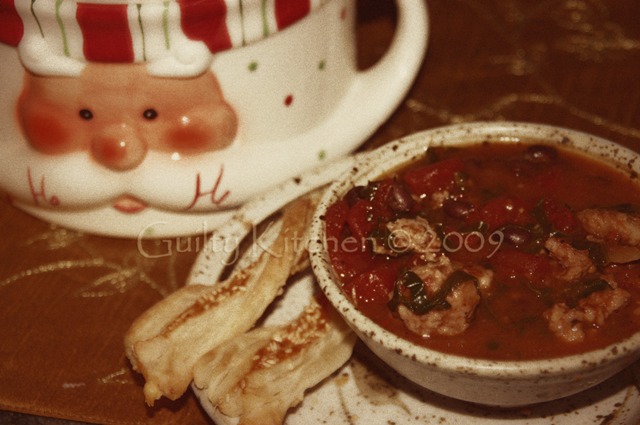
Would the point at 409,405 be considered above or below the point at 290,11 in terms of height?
below

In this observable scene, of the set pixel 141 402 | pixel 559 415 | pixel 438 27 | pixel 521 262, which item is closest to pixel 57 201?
pixel 141 402

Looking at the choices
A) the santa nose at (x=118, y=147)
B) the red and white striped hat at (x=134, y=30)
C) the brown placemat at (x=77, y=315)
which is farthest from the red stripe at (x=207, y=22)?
the brown placemat at (x=77, y=315)

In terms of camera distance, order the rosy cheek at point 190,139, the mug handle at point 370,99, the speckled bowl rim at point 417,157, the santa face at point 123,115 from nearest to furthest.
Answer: the speckled bowl rim at point 417,157
the santa face at point 123,115
the rosy cheek at point 190,139
the mug handle at point 370,99

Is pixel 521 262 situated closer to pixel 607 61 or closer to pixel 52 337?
pixel 52 337

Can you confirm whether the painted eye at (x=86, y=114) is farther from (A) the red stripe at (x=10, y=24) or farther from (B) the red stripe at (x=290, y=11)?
(B) the red stripe at (x=290, y=11)

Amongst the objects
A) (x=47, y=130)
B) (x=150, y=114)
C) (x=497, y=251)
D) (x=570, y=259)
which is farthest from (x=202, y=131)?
(x=570, y=259)

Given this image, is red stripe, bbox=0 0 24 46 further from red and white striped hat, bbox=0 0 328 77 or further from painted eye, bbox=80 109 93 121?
painted eye, bbox=80 109 93 121

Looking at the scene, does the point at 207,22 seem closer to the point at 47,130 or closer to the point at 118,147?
the point at 118,147
